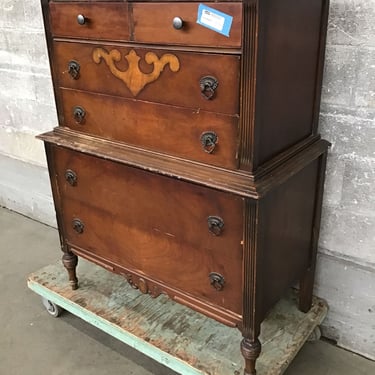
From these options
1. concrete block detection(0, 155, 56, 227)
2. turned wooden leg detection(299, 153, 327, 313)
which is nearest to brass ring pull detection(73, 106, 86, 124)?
turned wooden leg detection(299, 153, 327, 313)

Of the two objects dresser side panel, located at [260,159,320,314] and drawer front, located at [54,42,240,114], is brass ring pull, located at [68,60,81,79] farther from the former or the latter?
dresser side panel, located at [260,159,320,314]

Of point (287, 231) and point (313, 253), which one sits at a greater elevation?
point (287, 231)

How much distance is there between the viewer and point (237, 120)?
4.24ft

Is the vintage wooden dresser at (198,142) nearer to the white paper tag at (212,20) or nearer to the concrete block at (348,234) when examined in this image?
the white paper tag at (212,20)

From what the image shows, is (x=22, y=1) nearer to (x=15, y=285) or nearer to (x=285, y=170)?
(x=15, y=285)

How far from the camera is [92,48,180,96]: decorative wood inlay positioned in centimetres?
137

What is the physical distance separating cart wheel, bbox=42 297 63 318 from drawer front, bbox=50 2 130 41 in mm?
1198

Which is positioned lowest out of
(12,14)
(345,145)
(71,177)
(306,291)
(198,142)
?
(306,291)

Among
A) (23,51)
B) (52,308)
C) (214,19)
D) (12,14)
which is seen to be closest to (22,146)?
(23,51)

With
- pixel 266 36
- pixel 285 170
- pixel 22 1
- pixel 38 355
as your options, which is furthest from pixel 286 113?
pixel 22 1

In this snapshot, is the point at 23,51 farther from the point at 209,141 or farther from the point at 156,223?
the point at 209,141

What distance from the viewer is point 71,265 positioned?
2.04m

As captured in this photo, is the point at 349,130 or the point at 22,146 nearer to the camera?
the point at 349,130

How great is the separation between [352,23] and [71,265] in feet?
4.71
